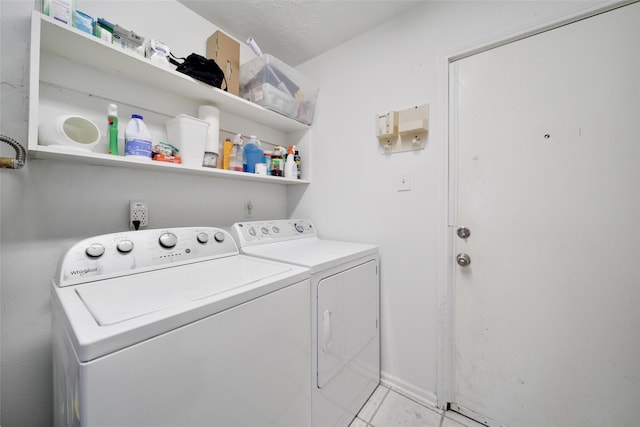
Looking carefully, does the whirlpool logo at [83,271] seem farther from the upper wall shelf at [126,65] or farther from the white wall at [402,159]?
the white wall at [402,159]

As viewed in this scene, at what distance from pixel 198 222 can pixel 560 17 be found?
224cm

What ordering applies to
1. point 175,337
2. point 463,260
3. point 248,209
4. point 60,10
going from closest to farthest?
point 175,337
point 60,10
point 463,260
point 248,209

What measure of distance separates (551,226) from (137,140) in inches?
82.0

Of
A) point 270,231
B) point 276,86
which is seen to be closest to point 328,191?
point 270,231

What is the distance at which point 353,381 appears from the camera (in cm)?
138

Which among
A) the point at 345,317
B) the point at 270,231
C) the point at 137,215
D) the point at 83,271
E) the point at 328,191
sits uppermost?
the point at 328,191

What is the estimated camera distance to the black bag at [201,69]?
51.3 inches

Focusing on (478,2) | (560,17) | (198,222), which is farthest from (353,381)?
(478,2)

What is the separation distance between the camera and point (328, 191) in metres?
1.99

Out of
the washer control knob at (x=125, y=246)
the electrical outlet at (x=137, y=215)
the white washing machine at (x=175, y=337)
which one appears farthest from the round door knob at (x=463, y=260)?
the electrical outlet at (x=137, y=215)

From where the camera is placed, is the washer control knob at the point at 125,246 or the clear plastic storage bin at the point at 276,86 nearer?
the washer control knob at the point at 125,246

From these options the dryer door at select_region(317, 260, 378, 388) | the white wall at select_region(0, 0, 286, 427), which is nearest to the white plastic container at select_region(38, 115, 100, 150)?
the white wall at select_region(0, 0, 286, 427)

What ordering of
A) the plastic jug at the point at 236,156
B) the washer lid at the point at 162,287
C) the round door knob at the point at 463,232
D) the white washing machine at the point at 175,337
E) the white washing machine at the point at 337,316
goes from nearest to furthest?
1. the white washing machine at the point at 175,337
2. the washer lid at the point at 162,287
3. the white washing machine at the point at 337,316
4. the round door knob at the point at 463,232
5. the plastic jug at the point at 236,156

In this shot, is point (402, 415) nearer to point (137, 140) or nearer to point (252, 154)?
point (252, 154)
